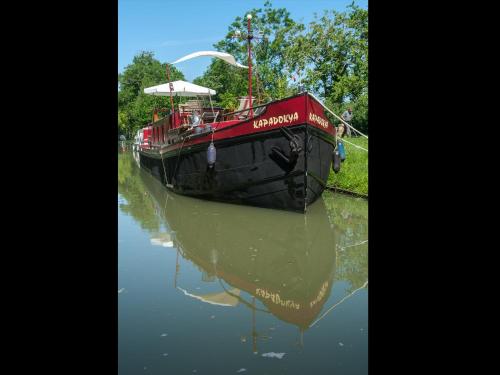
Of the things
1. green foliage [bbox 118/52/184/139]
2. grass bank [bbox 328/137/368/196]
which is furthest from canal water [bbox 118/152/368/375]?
green foliage [bbox 118/52/184/139]

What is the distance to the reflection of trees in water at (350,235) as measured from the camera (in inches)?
214

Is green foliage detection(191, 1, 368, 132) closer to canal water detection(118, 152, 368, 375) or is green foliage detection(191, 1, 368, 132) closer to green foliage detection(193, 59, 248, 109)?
green foliage detection(193, 59, 248, 109)

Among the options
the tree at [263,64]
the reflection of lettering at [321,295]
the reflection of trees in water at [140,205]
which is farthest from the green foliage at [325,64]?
the reflection of lettering at [321,295]

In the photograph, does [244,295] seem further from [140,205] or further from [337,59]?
[337,59]

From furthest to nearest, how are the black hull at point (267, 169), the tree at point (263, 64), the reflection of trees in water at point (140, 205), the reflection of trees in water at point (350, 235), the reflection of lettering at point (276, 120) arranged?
1. the tree at point (263, 64)
2. the reflection of trees in water at point (140, 205)
3. the black hull at point (267, 169)
4. the reflection of lettering at point (276, 120)
5. the reflection of trees in water at point (350, 235)

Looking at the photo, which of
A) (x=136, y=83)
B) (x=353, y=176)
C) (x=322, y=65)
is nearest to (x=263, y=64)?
(x=322, y=65)

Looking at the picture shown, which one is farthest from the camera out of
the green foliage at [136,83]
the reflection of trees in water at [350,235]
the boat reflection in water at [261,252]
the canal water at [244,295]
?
the green foliage at [136,83]

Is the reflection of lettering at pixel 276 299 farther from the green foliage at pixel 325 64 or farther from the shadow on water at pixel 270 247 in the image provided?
the green foliage at pixel 325 64

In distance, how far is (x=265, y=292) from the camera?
4723mm

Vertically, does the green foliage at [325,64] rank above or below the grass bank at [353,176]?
above

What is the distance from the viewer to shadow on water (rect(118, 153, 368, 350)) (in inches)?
182

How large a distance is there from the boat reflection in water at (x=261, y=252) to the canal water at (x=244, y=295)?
15mm
